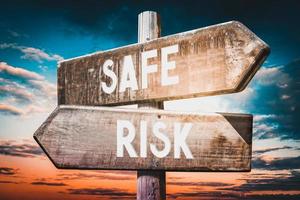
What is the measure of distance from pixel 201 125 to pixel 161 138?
10.9 inches

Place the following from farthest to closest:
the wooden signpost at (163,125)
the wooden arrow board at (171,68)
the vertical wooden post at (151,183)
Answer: the vertical wooden post at (151,183) → the wooden signpost at (163,125) → the wooden arrow board at (171,68)

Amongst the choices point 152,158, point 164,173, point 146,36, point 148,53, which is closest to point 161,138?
point 152,158

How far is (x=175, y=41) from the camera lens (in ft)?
8.02

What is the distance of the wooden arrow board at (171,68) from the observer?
7.11 ft

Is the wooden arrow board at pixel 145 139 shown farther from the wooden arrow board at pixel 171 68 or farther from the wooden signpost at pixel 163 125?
the wooden arrow board at pixel 171 68

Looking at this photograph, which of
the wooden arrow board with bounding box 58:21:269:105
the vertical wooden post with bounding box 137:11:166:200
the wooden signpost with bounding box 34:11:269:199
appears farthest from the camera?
the vertical wooden post with bounding box 137:11:166:200

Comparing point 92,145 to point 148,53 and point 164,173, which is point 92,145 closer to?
point 164,173

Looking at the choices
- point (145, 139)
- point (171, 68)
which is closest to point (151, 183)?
point (145, 139)

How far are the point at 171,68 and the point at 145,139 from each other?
1.67ft

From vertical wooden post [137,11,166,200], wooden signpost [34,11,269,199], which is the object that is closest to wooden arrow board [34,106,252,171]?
wooden signpost [34,11,269,199]

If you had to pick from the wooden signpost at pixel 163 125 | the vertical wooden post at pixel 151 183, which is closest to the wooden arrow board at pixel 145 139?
the wooden signpost at pixel 163 125

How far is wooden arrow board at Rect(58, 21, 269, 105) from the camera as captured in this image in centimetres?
217

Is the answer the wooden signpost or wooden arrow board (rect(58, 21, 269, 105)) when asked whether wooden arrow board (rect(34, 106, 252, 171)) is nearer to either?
the wooden signpost

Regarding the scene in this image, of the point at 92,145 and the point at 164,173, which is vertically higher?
the point at 92,145
